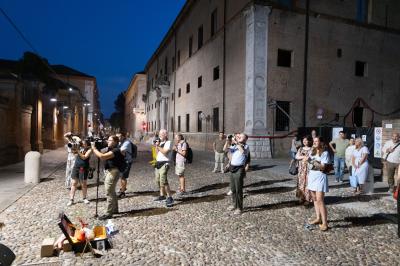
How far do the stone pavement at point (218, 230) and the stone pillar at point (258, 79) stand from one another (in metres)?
8.45

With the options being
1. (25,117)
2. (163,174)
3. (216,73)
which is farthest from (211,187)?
(216,73)

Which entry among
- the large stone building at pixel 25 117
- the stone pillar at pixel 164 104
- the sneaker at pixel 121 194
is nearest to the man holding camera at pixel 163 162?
the sneaker at pixel 121 194

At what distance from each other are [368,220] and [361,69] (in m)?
17.9

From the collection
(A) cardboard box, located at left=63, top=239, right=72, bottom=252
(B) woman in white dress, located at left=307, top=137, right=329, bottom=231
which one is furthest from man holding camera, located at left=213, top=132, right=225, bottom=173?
(A) cardboard box, located at left=63, top=239, right=72, bottom=252

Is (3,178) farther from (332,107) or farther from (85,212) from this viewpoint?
(332,107)

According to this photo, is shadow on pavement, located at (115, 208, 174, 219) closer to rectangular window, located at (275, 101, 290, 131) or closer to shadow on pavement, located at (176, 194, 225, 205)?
shadow on pavement, located at (176, 194, 225, 205)

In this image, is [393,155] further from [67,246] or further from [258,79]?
[258,79]

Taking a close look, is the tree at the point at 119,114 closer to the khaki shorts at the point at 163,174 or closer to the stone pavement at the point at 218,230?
the stone pavement at the point at 218,230

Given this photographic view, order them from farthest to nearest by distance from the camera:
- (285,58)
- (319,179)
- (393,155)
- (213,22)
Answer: (213,22) < (285,58) < (393,155) < (319,179)

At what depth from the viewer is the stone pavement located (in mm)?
4324

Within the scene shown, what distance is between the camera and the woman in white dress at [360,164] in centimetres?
821

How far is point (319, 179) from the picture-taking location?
5344mm

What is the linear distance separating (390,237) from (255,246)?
2558 mm

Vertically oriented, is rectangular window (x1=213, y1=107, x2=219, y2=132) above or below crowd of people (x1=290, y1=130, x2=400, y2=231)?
above
